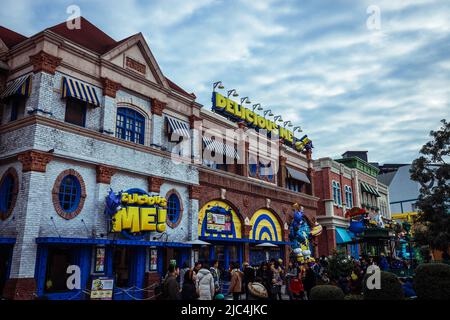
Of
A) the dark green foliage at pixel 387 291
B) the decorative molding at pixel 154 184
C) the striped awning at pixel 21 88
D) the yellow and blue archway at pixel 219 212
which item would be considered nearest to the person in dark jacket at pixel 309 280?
the dark green foliage at pixel 387 291

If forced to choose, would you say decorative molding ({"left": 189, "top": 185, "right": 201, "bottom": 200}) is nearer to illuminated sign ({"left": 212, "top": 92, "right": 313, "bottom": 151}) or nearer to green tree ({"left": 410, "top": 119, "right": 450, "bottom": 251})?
illuminated sign ({"left": 212, "top": 92, "right": 313, "bottom": 151})

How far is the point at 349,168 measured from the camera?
142ft

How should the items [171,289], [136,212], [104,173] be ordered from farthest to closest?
1. [136,212]
2. [104,173]
3. [171,289]

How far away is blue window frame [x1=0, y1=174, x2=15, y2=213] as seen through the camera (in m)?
16.3

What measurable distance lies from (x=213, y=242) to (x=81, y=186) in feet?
32.8

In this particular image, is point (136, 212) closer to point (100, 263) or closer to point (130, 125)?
point (100, 263)

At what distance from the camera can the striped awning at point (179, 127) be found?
72.5 ft

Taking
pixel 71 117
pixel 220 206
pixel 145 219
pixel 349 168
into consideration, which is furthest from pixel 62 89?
pixel 349 168

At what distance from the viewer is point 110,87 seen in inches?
757

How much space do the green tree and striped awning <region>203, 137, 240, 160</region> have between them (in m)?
11.4

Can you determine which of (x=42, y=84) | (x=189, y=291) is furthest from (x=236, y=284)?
(x=42, y=84)

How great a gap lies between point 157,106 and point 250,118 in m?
9.76

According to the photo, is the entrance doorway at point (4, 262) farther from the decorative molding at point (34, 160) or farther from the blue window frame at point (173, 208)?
the blue window frame at point (173, 208)

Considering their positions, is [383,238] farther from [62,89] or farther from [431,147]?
[62,89]
